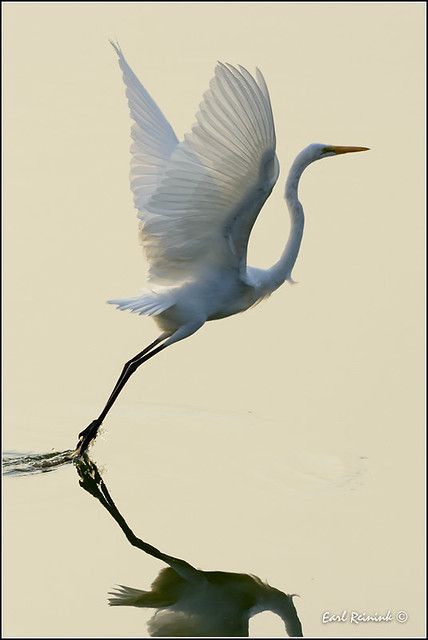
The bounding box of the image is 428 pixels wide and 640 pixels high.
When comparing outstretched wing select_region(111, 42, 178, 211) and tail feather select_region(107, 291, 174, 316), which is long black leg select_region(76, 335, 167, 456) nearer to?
tail feather select_region(107, 291, 174, 316)

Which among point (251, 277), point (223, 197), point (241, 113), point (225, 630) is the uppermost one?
point (241, 113)

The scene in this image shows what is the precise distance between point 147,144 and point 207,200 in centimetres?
102

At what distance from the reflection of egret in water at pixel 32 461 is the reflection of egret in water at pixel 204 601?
40.0 inches

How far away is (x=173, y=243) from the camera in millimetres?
5406

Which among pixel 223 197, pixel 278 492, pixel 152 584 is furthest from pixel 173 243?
pixel 152 584

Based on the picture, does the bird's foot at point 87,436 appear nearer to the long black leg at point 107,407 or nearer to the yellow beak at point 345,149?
Answer: the long black leg at point 107,407

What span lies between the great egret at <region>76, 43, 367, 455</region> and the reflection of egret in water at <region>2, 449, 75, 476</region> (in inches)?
4.1

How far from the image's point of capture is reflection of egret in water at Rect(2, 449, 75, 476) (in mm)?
5484

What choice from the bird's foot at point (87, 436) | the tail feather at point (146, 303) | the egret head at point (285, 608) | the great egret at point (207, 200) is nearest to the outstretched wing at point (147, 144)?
the great egret at point (207, 200)

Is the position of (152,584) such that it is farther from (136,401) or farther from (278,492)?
(136,401)

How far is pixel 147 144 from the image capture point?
19.6ft

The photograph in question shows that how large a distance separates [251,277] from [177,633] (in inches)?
83.2

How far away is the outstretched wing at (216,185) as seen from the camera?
4625 mm

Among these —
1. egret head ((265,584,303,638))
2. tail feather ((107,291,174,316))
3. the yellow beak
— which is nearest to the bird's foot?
tail feather ((107,291,174,316))
